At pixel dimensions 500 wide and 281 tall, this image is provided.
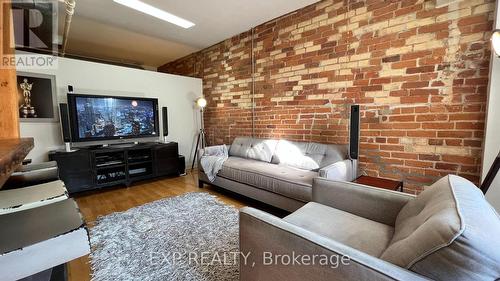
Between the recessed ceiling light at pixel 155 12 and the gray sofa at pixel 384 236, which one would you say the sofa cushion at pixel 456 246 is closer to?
the gray sofa at pixel 384 236

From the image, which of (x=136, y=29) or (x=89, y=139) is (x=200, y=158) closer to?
(x=89, y=139)

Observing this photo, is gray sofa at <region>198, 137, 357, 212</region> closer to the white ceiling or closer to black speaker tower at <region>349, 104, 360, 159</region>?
black speaker tower at <region>349, 104, 360, 159</region>

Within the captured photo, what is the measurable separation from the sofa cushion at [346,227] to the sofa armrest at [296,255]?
349 mm

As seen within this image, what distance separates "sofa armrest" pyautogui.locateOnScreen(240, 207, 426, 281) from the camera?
2.40ft

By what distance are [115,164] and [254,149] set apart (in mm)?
2214

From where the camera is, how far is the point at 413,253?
0.70m

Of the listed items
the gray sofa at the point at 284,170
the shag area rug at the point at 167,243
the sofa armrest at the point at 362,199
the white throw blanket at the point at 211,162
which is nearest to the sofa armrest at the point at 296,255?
the shag area rug at the point at 167,243

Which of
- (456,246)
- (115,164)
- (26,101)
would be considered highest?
(26,101)

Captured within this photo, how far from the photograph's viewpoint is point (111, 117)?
3.49m

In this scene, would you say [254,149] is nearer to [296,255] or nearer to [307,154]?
[307,154]

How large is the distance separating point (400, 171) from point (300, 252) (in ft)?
6.60

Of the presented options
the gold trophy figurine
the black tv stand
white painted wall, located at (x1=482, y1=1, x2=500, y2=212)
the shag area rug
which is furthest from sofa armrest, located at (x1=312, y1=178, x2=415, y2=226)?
the gold trophy figurine

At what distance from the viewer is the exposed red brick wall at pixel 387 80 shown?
192cm

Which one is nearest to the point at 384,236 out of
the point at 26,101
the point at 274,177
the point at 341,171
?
the point at 341,171
